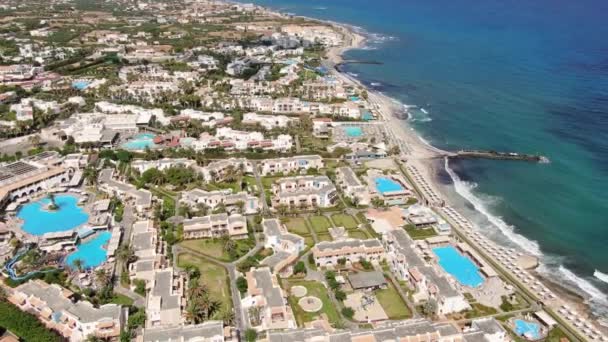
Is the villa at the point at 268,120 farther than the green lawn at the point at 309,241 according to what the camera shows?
Yes

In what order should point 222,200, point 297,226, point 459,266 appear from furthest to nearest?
point 222,200 → point 297,226 → point 459,266

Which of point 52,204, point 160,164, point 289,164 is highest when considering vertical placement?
point 289,164

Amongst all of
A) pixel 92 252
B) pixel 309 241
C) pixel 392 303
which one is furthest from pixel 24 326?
pixel 392 303

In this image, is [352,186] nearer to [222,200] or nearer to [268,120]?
[222,200]

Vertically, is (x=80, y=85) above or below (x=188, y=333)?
above

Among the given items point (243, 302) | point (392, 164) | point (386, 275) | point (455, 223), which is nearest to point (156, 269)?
point (243, 302)

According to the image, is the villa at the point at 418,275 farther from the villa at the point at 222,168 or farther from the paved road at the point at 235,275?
the villa at the point at 222,168

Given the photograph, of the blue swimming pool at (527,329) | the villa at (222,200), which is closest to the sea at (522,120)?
the blue swimming pool at (527,329)
